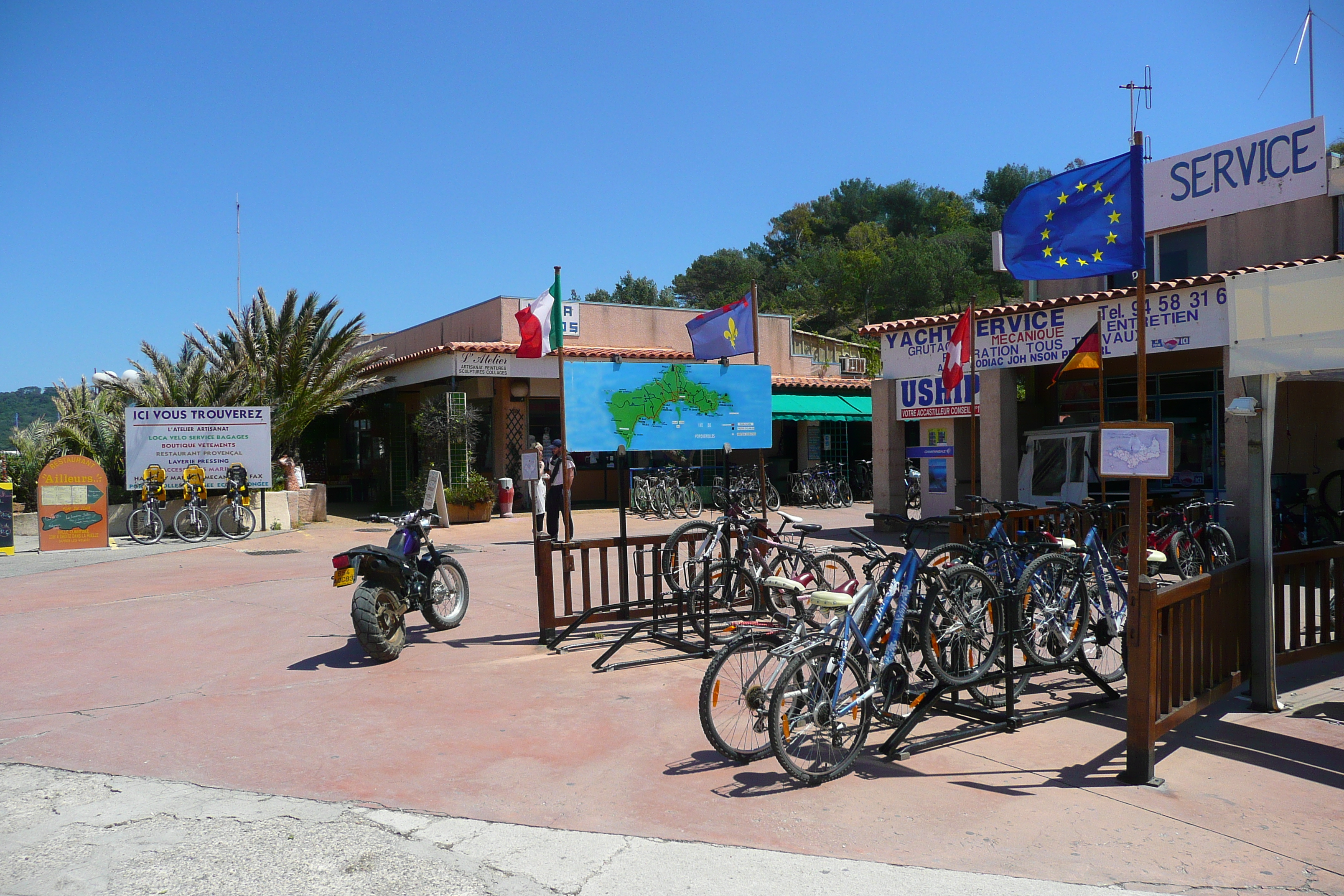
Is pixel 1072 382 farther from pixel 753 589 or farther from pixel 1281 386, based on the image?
pixel 753 589

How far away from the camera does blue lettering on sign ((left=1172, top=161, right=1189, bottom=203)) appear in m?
15.1

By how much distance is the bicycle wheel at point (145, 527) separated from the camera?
1619 cm

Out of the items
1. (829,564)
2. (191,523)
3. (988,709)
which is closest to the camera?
(988,709)

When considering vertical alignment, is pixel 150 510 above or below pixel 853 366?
below

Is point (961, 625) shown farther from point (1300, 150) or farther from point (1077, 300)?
point (1300, 150)

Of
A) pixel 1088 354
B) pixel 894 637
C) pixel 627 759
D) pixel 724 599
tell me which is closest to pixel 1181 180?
pixel 1088 354

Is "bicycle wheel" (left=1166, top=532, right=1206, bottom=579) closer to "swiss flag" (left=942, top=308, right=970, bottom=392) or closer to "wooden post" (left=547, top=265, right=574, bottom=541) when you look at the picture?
"swiss flag" (left=942, top=308, right=970, bottom=392)

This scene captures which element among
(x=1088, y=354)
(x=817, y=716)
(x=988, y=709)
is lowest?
(x=988, y=709)

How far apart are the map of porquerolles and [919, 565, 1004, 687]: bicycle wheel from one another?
3.93m

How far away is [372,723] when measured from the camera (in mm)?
5898

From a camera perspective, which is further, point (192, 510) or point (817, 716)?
point (192, 510)

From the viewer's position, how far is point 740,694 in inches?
198

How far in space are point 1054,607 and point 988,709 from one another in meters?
0.99

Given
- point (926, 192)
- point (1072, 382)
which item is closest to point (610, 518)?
point (1072, 382)
